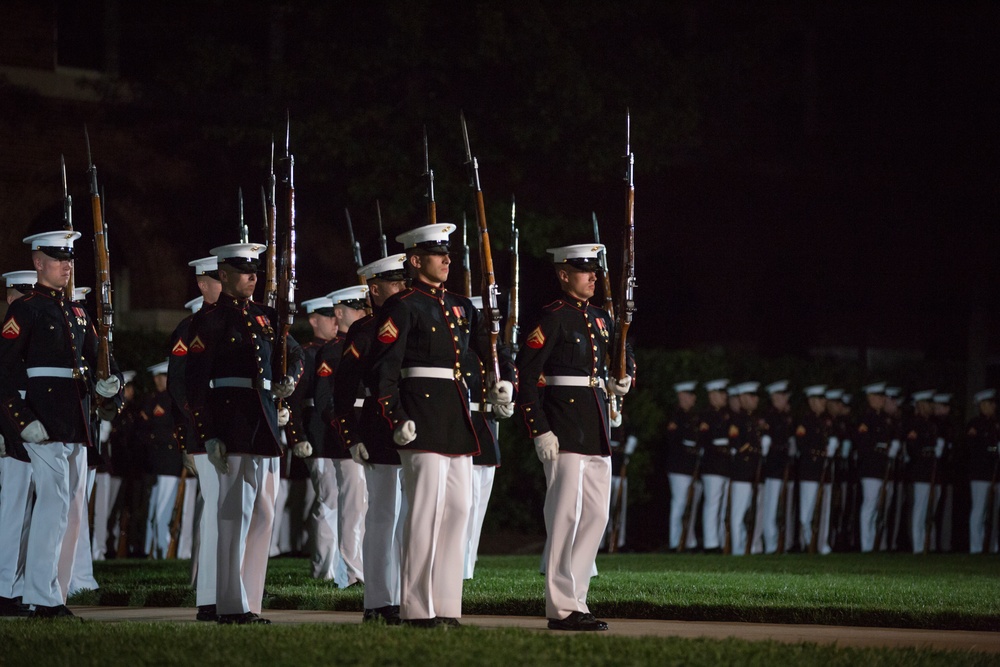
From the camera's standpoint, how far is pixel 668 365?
22.4 meters

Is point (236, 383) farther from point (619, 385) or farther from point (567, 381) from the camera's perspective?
point (619, 385)

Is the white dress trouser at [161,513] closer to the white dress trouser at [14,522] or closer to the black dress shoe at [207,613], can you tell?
the white dress trouser at [14,522]

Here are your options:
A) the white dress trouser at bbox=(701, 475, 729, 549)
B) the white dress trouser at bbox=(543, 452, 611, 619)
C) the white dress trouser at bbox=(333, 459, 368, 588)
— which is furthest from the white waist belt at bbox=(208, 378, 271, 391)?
the white dress trouser at bbox=(701, 475, 729, 549)

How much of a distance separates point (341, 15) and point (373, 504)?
45.7 feet

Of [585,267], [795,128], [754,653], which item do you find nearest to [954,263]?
[795,128]

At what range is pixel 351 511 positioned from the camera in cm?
1217

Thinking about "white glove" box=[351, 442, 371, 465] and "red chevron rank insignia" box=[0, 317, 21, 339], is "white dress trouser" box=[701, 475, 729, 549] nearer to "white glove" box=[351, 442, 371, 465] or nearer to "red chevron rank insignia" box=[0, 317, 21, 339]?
"white glove" box=[351, 442, 371, 465]

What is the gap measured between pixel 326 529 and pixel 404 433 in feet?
15.4

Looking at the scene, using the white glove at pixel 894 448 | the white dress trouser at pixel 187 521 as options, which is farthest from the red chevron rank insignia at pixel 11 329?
the white glove at pixel 894 448

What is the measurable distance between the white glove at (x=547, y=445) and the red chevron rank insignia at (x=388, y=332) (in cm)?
118

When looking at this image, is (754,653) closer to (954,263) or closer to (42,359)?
(42,359)

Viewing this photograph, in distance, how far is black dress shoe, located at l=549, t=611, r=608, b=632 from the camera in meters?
8.92

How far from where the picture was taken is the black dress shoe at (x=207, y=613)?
927 cm

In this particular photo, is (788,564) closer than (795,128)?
Yes
